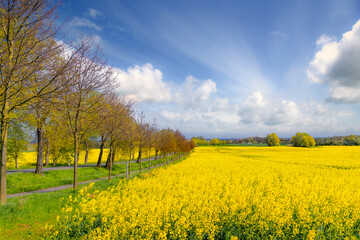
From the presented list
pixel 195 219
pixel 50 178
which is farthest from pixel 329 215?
pixel 50 178

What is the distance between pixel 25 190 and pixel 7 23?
509 inches

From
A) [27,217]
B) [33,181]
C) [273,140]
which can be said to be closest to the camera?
[27,217]

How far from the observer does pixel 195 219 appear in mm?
6137

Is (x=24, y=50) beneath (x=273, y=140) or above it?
above

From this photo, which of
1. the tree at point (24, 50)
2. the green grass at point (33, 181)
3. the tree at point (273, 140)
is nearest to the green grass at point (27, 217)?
the tree at point (24, 50)

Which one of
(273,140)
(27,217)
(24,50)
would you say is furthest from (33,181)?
(273,140)

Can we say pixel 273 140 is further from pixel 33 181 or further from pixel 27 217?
pixel 27 217

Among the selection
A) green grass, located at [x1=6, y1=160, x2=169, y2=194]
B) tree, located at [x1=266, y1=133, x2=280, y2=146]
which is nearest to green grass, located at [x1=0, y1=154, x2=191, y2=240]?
green grass, located at [x1=6, y1=160, x2=169, y2=194]

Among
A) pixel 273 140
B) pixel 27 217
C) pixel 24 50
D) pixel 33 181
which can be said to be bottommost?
pixel 33 181

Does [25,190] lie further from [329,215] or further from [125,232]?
[329,215]

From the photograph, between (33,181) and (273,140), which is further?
(273,140)

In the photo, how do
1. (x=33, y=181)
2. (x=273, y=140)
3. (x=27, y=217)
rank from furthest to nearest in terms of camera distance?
(x=273, y=140) < (x=33, y=181) < (x=27, y=217)

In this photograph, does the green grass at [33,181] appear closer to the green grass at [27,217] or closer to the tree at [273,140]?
the green grass at [27,217]

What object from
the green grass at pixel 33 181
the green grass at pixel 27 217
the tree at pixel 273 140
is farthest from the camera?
the tree at pixel 273 140
